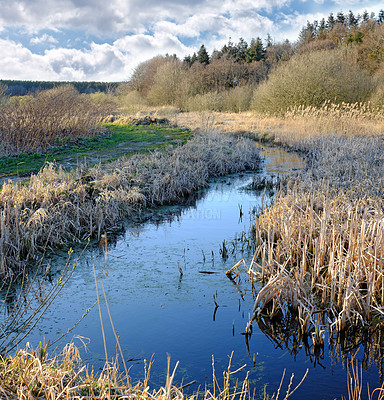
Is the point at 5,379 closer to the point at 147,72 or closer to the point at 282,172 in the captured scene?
the point at 282,172

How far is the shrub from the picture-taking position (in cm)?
1981

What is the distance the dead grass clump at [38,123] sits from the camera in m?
12.2

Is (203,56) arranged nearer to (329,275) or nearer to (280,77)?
(280,77)

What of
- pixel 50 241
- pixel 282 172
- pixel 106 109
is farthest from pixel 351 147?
pixel 106 109

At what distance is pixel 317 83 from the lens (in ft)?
65.0

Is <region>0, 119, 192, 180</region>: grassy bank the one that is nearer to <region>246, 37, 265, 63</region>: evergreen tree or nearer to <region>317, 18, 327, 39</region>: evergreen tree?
<region>246, 37, 265, 63</region>: evergreen tree

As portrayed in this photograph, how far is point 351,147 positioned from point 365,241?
24.8ft


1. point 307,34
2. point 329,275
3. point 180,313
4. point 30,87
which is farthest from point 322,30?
point 30,87

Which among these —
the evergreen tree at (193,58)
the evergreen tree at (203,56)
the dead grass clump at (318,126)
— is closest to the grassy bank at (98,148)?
the dead grass clump at (318,126)

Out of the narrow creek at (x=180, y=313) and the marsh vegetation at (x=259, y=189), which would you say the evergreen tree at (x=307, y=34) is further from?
the narrow creek at (x=180, y=313)

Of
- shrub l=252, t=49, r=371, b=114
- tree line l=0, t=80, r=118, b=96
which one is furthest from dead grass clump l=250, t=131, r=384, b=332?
tree line l=0, t=80, r=118, b=96

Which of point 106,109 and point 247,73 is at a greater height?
point 247,73

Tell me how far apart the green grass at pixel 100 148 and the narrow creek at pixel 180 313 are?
412 cm

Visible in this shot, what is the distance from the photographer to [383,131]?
14.5 meters
